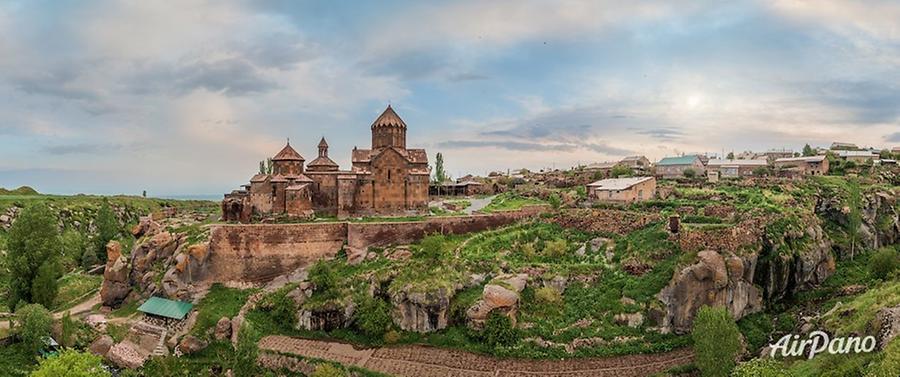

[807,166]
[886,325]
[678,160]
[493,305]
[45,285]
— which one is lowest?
[493,305]

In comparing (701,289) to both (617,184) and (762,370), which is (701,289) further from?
(617,184)

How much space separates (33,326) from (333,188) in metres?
21.3

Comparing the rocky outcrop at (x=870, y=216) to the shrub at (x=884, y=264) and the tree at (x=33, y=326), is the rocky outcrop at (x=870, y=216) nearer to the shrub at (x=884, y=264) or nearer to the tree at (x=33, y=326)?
the shrub at (x=884, y=264)

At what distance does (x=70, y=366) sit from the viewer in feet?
73.8

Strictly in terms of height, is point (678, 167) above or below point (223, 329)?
above

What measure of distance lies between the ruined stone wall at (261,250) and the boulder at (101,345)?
6.77 meters

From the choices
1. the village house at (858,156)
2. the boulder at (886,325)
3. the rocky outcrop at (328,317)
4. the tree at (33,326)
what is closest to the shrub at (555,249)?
the rocky outcrop at (328,317)

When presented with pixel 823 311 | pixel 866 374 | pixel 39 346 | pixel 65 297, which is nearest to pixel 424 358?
pixel 866 374

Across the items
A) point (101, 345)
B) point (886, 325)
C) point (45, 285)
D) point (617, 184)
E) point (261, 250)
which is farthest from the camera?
point (617, 184)

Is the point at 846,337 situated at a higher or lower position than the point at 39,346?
higher

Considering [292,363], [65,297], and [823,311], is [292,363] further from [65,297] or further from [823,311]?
[823,311]

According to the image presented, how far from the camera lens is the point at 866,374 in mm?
17969

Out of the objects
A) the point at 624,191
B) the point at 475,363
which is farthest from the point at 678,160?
the point at 475,363

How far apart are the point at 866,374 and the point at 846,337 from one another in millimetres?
7751
